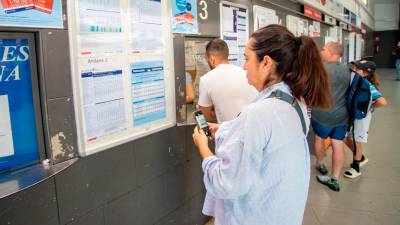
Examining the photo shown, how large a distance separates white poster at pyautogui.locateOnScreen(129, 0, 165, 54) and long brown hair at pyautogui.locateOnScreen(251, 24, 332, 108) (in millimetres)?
922

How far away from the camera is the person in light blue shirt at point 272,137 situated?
1.26 meters

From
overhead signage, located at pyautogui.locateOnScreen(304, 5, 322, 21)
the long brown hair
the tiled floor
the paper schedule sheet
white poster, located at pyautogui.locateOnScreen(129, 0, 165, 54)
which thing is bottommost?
the tiled floor

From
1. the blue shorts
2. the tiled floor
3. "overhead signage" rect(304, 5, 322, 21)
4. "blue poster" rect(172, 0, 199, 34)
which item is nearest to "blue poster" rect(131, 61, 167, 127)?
"blue poster" rect(172, 0, 199, 34)

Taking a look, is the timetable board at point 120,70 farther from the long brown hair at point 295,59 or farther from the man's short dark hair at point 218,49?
the long brown hair at point 295,59

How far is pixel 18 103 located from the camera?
5.07ft

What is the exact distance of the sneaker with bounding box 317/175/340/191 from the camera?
3755 mm

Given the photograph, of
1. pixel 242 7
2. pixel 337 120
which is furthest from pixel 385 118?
pixel 242 7

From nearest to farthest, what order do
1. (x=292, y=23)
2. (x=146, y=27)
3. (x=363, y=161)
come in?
(x=146, y=27), (x=363, y=161), (x=292, y=23)

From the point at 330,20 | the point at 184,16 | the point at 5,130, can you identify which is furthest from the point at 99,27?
the point at 330,20

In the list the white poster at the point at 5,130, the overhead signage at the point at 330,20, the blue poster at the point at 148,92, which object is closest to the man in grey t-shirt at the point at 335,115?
the blue poster at the point at 148,92

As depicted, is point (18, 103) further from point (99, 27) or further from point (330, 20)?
point (330, 20)

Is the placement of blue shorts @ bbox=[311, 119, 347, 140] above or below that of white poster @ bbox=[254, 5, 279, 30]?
below

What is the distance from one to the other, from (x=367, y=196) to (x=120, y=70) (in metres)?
2.89

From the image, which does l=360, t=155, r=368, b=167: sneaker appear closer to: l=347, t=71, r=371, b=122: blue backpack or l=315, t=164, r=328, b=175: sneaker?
l=315, t=164, r=328, b=175: sneaker
